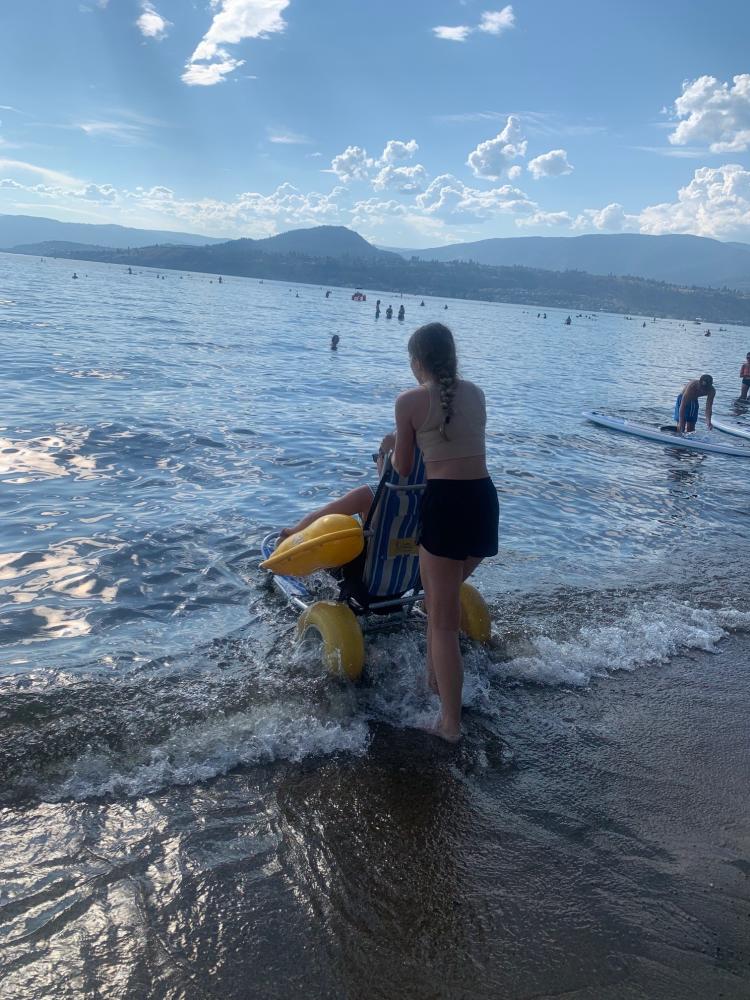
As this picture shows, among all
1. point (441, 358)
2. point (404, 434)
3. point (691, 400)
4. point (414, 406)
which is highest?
point (441, 358)

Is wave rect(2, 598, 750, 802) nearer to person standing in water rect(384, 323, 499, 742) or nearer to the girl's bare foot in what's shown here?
the girl's bare foot

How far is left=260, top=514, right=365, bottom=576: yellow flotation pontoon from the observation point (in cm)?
471

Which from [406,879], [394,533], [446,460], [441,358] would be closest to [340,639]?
[394,533]

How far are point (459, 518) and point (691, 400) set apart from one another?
1445 centimetres

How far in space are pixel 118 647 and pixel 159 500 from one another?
401 cm

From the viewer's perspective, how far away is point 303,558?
4.80m

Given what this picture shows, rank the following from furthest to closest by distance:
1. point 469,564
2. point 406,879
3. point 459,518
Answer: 1. point 469,564
2. point 459,518
3. point 406,879

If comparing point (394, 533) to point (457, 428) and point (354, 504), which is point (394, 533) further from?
point (457, 428)

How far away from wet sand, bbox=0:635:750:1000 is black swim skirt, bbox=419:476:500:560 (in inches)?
46.8

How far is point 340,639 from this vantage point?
4742 millimetres

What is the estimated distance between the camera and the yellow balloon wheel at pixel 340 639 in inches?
186

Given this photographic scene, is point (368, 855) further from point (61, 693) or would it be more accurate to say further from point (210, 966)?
point (61, 693)

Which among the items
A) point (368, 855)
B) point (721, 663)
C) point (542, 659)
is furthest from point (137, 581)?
point (721, 663)

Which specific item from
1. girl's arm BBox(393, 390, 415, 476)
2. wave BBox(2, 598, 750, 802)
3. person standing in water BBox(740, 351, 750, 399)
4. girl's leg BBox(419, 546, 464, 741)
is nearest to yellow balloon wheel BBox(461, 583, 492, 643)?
wave BBox(2, 598, 750, 802)
